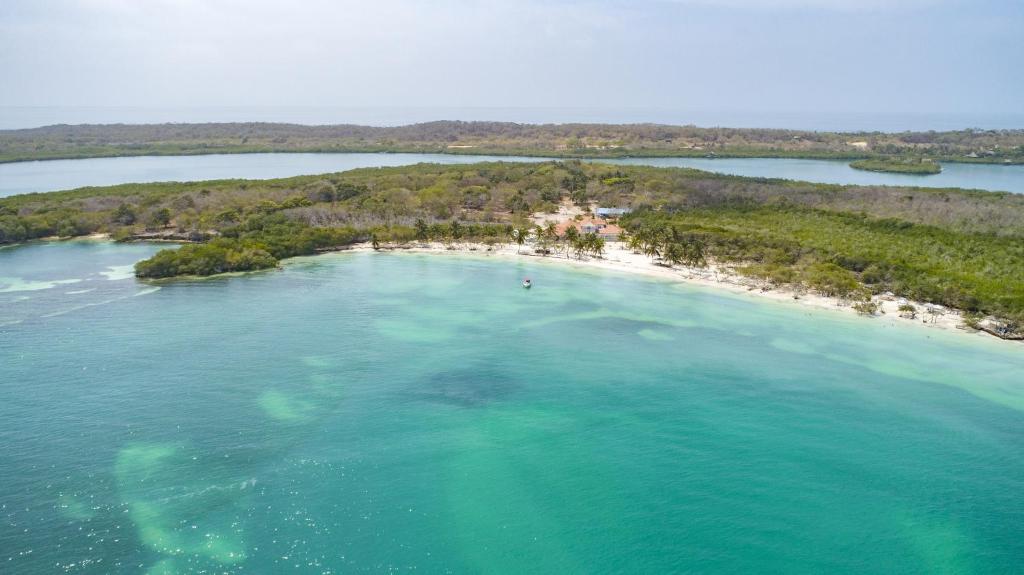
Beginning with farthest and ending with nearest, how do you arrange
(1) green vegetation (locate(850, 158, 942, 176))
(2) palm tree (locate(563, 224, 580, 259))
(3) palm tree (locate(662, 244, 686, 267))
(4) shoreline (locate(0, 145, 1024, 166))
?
1. (4) shoreline (locate(0, 145, 1024, 166))
2. (1) green vegetation (locate(850, 158, 942, 176))
3. (2) palm tree (locate(563, 224, 580, 259))
4. (3) palm tree (locate(662, 244, 686, 267))

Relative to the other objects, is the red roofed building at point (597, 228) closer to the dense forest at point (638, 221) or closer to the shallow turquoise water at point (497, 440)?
the dense forest at point (638, 221)

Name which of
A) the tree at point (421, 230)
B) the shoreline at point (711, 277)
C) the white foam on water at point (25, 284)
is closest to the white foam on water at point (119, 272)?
the white foam on water at point (25, 284)

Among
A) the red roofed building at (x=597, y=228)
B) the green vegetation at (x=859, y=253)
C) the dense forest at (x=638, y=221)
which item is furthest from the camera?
the red roofed building at (x=597, y=228)

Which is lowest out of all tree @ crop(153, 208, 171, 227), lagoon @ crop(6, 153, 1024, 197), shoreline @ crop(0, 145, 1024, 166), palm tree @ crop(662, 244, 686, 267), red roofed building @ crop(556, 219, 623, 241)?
palm tree @ crop(662, 244, 686, 267)

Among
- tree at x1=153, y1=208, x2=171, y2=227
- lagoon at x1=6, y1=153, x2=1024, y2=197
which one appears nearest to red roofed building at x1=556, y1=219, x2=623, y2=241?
tree at x1=153, y1=208, x2=171, y2=227

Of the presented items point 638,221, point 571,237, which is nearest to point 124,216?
point 571,237

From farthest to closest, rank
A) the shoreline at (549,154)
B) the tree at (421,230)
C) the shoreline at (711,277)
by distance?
the shoreline at (549,154), the tree at (421,230), the shoreline at (711,277)

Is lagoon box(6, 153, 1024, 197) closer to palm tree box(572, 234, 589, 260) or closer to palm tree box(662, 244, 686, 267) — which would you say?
palm tree box(662, 244, 686, 267)
